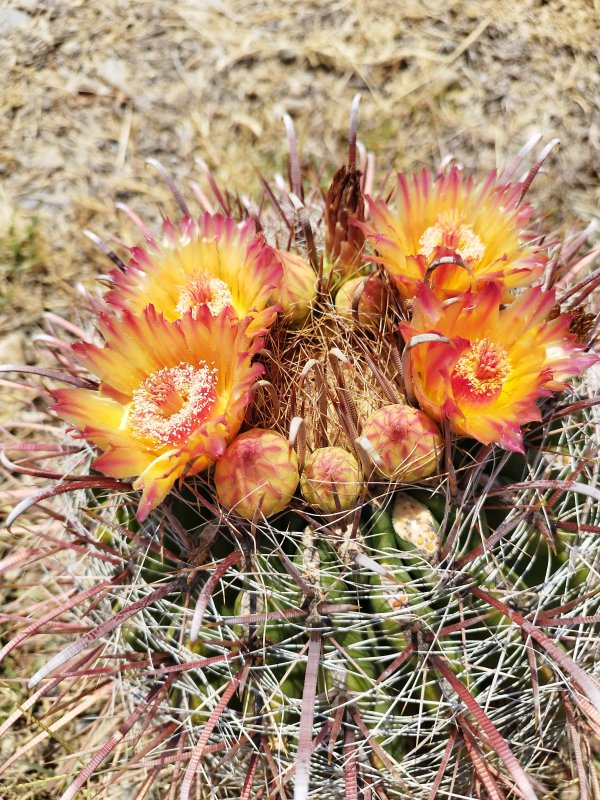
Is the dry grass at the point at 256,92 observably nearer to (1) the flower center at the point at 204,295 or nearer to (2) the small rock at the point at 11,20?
(2) the small rock at the point at 11,20

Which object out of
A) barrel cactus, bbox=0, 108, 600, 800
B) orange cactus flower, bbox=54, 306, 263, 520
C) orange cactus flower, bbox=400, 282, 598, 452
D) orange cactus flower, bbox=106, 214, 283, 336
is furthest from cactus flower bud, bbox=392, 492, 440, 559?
orange cactus flower, bbox=106, 214, 283, 336

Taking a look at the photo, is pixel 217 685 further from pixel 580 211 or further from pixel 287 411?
pixel 580 211

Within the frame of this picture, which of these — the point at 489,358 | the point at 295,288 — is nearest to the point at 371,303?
the point at 295,288

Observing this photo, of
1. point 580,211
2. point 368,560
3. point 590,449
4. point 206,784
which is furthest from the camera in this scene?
point 580,211

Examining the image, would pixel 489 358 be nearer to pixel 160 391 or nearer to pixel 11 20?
pixel 160 391

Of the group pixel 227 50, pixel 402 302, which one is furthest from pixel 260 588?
pixel 227 50

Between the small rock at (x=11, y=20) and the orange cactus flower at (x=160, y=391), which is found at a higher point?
the small rock at (x=11, y=20)

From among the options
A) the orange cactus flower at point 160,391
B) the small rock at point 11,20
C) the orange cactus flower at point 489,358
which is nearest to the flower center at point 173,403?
the orange cactus flower at point 160,391
